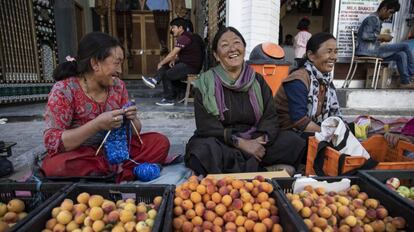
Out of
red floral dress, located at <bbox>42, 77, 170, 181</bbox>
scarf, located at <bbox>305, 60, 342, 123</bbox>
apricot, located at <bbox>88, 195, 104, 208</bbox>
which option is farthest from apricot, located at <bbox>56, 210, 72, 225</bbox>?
scarf, located at <bbox>305, 60, 342, 123</bbox>

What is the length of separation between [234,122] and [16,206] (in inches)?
66.0

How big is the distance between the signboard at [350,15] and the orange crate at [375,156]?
13.9ft

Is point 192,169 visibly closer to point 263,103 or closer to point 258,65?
point 263,103

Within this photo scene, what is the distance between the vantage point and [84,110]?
6.87 feet

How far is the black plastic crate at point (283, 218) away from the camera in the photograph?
3.61 ft

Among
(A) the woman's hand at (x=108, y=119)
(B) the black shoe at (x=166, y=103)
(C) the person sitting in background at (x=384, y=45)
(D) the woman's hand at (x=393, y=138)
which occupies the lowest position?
(B) the black shoe at (x=166, y=103)

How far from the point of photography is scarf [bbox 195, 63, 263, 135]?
238cm

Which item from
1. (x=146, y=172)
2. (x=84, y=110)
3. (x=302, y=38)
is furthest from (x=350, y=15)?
(x=84, y=110)

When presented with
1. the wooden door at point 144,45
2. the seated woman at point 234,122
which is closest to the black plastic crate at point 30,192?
→ the seated woman at point 234,122

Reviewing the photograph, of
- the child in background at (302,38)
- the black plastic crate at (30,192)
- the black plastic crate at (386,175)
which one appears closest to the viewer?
the black plastic crate at (30,192)

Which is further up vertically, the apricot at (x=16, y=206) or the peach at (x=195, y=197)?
the peach at (x=195, y=197)

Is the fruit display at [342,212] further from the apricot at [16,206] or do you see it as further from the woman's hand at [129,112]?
the apricot at [16,206]

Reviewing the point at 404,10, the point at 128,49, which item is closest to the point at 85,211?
the point at 404,10

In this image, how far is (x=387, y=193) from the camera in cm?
137
